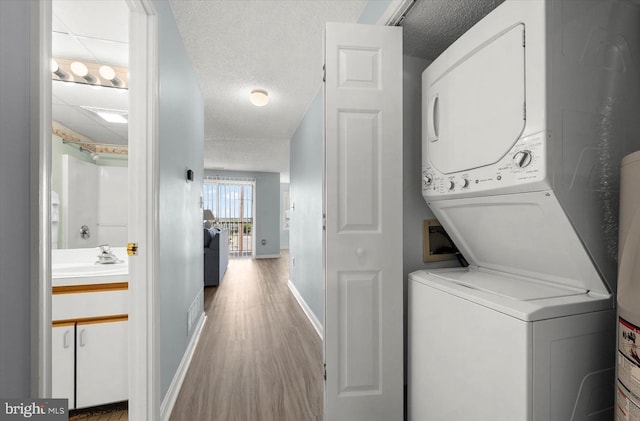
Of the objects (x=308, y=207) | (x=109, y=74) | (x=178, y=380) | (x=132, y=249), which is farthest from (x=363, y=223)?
(x=109, y=74)

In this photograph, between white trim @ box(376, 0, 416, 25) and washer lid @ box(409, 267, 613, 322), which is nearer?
washer lid @ box(409, 267, 613, 322)

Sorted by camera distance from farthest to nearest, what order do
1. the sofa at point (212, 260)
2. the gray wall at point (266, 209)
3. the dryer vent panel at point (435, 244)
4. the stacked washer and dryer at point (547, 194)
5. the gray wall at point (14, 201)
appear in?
the gray wall at point (266, 209) → the sofa at point (212, 260) → the dryer vent panel at point (435, 244) → the stacked washer and dryer at point (547, 194) → the gray wall at point (14, 201)

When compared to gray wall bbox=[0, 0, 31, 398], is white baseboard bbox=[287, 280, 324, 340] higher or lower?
lower

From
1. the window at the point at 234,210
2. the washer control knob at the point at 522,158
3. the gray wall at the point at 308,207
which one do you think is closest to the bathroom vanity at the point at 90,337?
the gray wall at the point at 308,207

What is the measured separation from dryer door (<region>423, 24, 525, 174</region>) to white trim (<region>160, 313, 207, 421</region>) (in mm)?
1998

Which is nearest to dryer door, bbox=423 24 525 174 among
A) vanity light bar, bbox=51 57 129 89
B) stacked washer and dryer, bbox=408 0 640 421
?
stacked washer and dryer, bbox=408 0 640 421

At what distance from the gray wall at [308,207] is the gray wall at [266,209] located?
3551 mm

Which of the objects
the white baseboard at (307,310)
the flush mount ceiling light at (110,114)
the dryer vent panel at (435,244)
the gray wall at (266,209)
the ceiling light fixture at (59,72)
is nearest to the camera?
the dryer vent panel at (435,244)

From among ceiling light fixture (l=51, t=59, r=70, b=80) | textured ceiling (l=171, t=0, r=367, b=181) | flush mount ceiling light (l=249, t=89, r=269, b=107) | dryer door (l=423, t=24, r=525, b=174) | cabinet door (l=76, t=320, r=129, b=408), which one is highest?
textured ceiling (l=171, t=0, r=367, b=181)

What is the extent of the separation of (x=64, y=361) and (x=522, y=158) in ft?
7.87

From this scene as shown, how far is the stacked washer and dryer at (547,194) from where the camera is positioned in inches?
32.9

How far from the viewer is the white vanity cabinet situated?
1490 mm

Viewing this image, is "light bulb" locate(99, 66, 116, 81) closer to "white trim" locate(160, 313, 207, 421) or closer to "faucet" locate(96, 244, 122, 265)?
"faucet" locate(96, 244, 122, 265)

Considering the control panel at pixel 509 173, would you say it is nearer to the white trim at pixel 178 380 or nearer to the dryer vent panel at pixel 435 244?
the dryer vent panel at pixel 435 244
